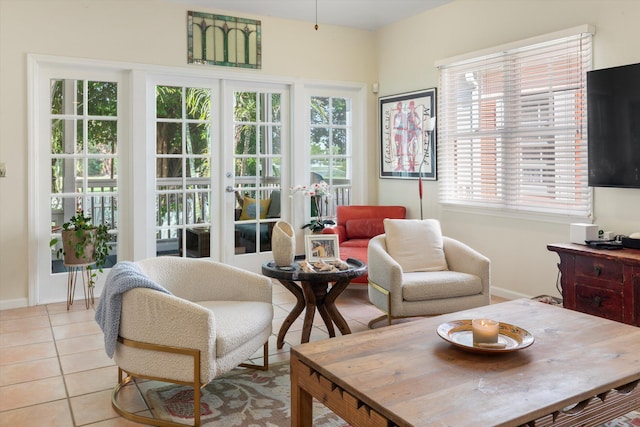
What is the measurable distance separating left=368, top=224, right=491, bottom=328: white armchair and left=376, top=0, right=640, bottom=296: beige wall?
3.09 feet

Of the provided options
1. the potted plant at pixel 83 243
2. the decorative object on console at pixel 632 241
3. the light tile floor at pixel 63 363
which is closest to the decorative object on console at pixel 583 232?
the decorative object on console at pixel 632 241

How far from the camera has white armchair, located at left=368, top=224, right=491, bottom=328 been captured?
3.37 metres

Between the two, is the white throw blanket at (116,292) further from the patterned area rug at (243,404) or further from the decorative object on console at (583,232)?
the decorative object on console at (583,232)

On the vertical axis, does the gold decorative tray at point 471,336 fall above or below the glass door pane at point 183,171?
below

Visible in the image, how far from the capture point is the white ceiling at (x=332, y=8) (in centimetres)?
494

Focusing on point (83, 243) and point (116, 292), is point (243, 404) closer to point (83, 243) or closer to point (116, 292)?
point (116, 292)

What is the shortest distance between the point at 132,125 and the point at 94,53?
676 mm

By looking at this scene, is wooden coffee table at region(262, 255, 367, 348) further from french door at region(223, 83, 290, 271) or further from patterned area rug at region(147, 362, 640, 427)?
french door at region(223, 83, 290, 271)

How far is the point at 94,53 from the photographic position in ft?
14.9

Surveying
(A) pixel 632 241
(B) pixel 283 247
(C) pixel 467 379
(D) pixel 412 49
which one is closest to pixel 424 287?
(B) pixel 283 247

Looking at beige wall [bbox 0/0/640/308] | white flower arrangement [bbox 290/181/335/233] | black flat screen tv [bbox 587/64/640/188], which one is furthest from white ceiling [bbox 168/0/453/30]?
black flat screen tv [bbox 587/64/640/188]

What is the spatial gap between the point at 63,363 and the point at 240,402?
1.28 meters

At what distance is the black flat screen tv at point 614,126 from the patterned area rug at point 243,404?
1733 millimetres

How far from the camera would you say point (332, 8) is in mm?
5156
